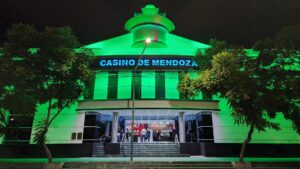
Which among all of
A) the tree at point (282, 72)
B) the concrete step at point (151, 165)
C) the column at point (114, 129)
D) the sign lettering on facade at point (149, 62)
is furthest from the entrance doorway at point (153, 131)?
the tree at point (282, 72)

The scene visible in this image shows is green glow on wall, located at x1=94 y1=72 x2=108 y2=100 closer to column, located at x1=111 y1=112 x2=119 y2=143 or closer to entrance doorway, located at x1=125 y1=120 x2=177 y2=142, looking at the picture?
column, located at x1=111 y1=112 x2=119 y2=143

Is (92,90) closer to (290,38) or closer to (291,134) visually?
(290,38)

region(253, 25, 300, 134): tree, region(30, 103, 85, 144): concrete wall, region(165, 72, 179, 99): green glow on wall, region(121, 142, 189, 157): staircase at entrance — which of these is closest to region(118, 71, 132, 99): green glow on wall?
region(165, 72, 179, 99): green glow on wall

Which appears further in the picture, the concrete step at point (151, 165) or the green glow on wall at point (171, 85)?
the green glow on wall at point (171, 85)

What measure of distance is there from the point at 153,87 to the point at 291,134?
13.9 meters

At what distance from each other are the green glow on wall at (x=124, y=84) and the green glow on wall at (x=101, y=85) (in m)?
1.42

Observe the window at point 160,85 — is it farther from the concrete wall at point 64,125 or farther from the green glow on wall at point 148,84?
the concrete wall at point 64,125

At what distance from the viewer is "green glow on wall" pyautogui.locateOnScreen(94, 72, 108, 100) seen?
23.6 metres

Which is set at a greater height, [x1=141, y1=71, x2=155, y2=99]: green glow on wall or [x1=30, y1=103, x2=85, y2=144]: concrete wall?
[x1=141, y1=71, x2=155, y2=99]: green glow on wall

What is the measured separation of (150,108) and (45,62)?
30.8ft

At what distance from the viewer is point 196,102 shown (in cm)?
2195

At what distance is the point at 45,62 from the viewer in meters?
16.3

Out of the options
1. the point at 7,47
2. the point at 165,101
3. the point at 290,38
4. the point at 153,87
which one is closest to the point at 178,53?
the point at 153,87

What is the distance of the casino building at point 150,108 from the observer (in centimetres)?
2169
